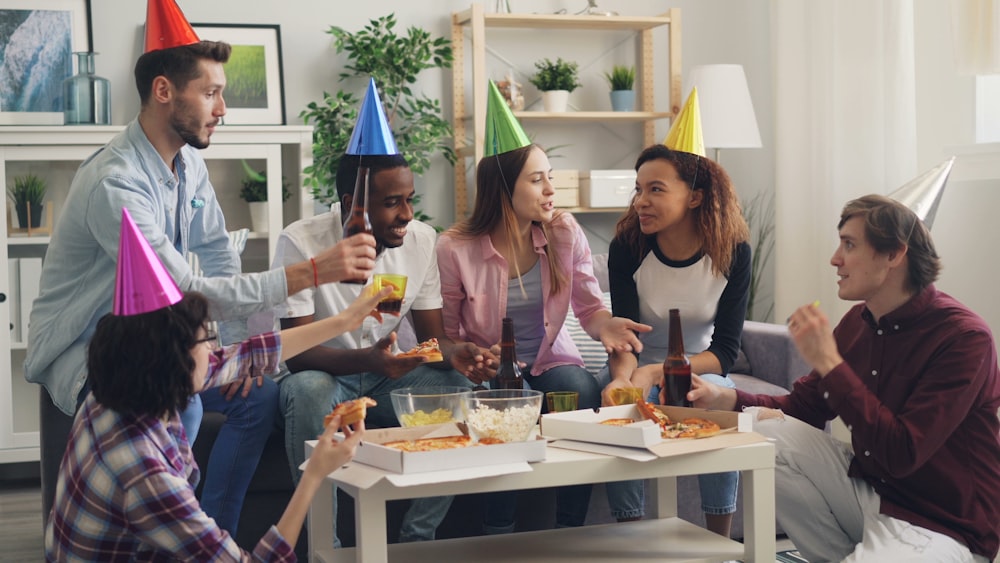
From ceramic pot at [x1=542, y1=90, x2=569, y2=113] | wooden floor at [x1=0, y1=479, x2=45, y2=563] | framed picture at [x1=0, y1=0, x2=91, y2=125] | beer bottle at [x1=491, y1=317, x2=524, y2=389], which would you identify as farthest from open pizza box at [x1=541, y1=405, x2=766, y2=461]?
framed picture at [x1=0, y1=0, x2=91, y2=125]

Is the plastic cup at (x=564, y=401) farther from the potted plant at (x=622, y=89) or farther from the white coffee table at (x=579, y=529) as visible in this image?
the potted plant at (x=622, y=89)

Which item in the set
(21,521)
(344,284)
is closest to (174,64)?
(344,284)

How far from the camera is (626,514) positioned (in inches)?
105

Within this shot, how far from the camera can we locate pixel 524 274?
2.97 metres

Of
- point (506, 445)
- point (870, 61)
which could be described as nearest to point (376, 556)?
point (506, 445)

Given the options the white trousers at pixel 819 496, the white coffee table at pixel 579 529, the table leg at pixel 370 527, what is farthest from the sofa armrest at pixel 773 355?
the table leg at pixel 370 527

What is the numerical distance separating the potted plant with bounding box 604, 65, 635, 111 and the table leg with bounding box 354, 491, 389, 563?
3.10m

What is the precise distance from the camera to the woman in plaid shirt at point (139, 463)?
5.16 feet

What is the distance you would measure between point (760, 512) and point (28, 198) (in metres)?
3.02

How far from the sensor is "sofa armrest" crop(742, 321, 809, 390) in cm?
343

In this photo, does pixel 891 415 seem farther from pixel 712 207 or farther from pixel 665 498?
pixel 712 207

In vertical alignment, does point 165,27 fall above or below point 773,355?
above

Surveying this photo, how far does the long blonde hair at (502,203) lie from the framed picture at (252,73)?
5.54 ft

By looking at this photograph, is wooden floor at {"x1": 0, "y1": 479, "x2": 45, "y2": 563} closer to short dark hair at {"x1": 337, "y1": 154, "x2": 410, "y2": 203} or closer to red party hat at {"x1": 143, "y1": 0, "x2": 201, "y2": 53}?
short dark hair at {"x1": 337, "y1": 154, "x2": 410, "y2": 203}
